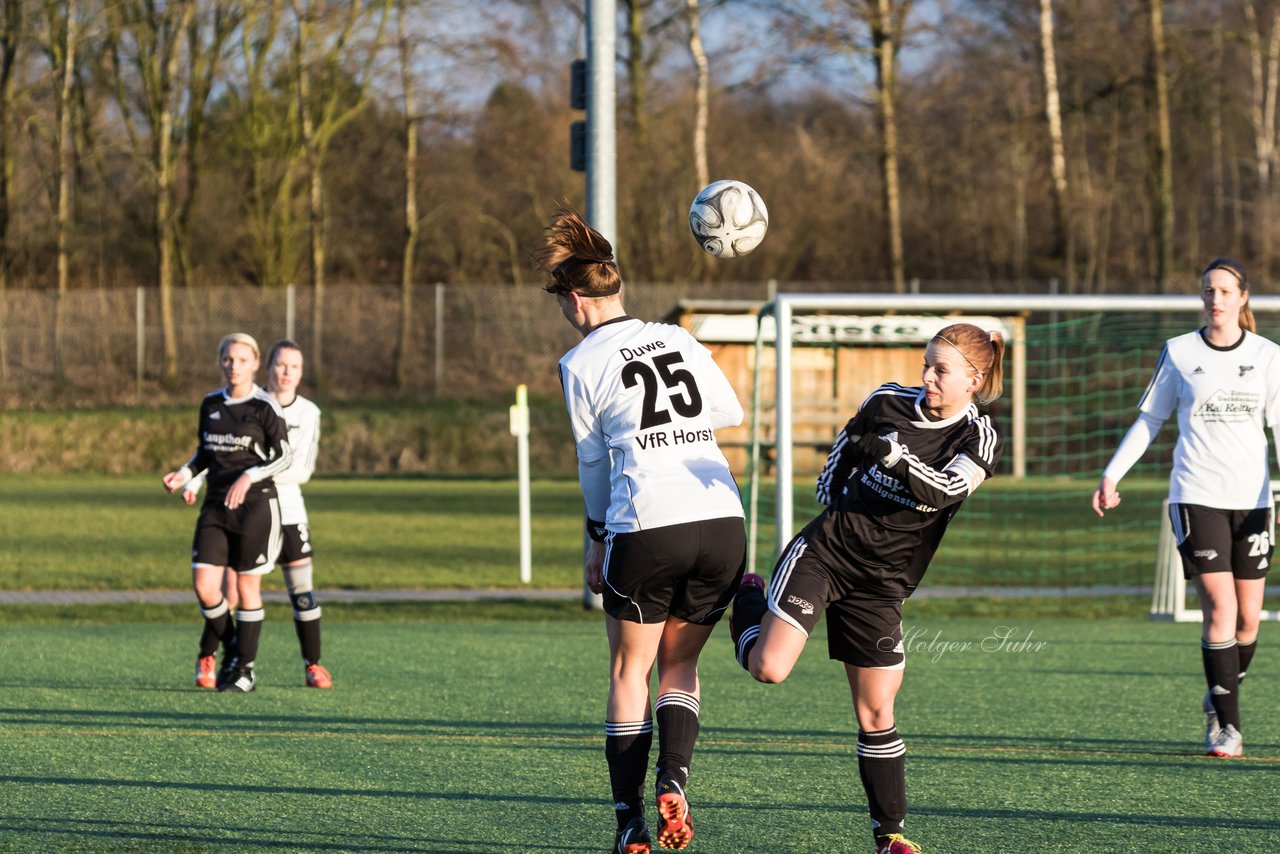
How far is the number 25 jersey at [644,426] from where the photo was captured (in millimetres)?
4391

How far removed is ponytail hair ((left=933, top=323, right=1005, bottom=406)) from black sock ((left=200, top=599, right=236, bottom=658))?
4827 millimetres

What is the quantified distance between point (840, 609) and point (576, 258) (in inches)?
52.0

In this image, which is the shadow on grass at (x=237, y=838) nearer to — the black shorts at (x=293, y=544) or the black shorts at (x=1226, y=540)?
the black shorts at (x=1226, y=540)

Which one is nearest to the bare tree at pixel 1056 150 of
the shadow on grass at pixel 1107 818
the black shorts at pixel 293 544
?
the black shorts at pixel 293 544

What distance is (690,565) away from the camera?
14.5ft

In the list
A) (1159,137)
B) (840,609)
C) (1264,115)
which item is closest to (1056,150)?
(1159,137)

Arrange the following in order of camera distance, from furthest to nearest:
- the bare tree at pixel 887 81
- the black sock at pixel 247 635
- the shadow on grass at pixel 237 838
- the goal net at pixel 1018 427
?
1. the bare tree at pixel 887 81
2. the goal net at pixel 1018 427
3. the black sock at pixel 247 635
4. the shadow on grass at pixel 237 838

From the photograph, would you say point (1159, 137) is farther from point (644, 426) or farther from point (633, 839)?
point (633, 839)

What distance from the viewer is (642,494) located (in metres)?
4.38

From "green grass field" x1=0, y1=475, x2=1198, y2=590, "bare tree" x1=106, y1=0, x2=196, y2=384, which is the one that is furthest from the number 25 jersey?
"bare tree" x1=106, y1=0, x2=196, y2=384

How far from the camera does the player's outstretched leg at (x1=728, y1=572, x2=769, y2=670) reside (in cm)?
464

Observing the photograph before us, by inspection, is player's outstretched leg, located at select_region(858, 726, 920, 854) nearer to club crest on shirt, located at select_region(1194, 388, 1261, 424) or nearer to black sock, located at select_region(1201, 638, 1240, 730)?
black sock, located at select_region(1201, 638, 1240, 730)

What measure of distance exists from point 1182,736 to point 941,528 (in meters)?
2.90

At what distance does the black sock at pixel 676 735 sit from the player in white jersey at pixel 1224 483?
94.1 inches
